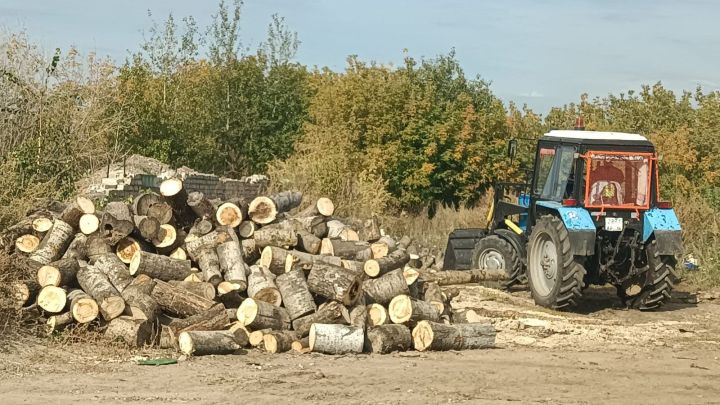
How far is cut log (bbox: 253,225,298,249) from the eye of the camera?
12.6 metres

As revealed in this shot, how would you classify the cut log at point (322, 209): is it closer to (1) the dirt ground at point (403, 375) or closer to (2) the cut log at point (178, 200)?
(2) the cut log at point (178, 200)

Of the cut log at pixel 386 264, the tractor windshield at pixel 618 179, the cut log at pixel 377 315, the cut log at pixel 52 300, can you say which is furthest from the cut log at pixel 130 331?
the tractor windshield at pixel 618 179

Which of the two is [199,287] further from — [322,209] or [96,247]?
[322,209]

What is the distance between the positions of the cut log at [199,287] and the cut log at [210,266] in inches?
5.1

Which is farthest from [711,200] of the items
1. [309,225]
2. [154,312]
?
[154,312]

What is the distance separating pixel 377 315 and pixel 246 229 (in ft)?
7.00

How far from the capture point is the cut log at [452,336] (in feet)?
37.1

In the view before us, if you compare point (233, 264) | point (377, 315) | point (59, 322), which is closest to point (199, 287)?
point (233, 264)

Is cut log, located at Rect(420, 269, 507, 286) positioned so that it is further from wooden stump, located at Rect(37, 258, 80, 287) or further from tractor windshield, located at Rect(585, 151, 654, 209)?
wooden stump, located at Rect(37, 258, 80, 287)

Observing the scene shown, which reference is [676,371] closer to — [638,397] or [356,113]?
[638,397]

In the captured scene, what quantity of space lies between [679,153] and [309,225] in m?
13.1

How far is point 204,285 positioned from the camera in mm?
11531

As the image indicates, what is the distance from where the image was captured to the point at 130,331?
10.6 m

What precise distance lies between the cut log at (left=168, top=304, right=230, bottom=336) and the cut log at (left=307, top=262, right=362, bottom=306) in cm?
107
